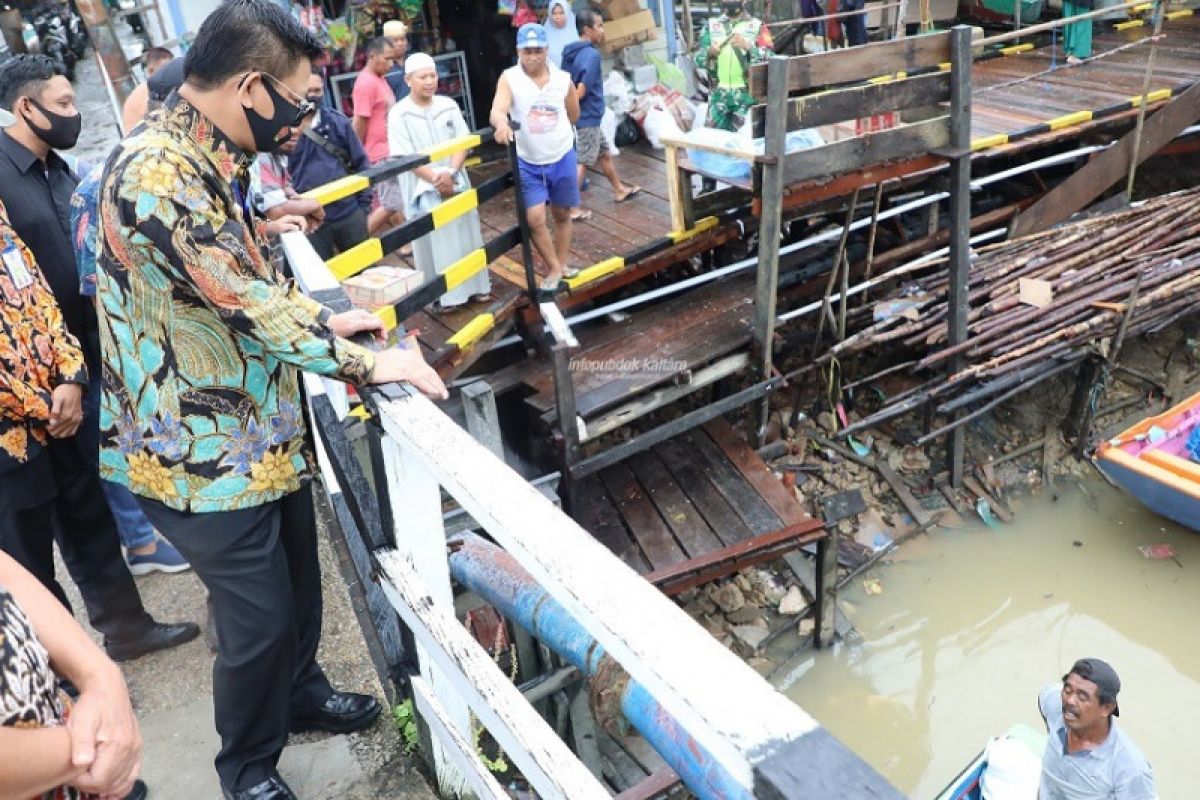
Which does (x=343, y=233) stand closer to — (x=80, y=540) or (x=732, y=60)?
(x=80, y=540)

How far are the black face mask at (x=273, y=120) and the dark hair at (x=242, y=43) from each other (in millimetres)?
44

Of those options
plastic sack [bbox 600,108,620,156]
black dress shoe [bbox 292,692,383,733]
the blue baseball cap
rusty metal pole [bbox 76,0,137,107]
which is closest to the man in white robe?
the blue baseball cap

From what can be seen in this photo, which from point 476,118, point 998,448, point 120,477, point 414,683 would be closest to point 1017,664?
point 998,448

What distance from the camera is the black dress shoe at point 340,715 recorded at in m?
2.50

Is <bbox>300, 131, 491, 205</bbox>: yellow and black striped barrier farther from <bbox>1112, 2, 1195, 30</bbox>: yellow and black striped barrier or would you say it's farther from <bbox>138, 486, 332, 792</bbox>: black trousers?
<bbox>1112, 2, 1195, 30</bbox>: yellow and black striped barrier

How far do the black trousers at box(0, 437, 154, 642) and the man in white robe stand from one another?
2.70 metres

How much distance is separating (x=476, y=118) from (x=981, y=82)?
5.52 meters

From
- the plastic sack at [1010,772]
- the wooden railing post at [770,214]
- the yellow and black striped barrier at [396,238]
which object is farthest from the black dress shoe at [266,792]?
the wooden railing post at [770,214]

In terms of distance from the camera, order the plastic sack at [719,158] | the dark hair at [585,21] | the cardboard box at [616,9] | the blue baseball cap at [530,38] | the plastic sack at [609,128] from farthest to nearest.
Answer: the cardboard box at [616,9] → the plastic sack at [609,128] → the dark hair at [585,21] → the plastic sack at [719,158] → the blue baseball cap at [530,38]

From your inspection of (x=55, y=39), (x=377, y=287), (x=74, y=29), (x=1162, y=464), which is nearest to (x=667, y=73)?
(x=1162, y=464)

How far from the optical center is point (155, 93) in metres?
3.05

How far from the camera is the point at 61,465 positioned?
9.87 ft

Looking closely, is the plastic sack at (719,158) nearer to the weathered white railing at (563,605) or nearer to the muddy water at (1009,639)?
the muddy water at (1009,639)

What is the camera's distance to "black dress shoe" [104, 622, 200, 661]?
2961mm
